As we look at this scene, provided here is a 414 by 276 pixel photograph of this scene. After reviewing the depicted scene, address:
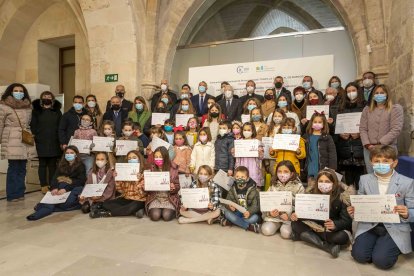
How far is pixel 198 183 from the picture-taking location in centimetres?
403

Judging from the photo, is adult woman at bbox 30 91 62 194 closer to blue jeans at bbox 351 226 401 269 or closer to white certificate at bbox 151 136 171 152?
white certificate at bbox 151 136 171 152

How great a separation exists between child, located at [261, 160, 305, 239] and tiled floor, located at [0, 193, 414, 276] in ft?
0.48

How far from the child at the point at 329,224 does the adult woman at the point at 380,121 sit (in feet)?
3.89

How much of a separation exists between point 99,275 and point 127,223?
1448mm

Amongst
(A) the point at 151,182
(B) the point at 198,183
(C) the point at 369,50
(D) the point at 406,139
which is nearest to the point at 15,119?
(A) the point at 151,182

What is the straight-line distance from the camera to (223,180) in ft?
13.3

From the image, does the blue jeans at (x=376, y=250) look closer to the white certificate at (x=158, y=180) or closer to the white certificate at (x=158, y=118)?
the white certificate at (x=158, y=180)

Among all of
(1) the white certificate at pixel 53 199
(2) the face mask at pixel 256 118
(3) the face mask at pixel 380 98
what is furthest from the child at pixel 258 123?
(1) the white certificate at pixel 53 199

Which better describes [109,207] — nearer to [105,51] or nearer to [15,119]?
[15,119]

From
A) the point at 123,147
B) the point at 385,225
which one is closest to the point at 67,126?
the point at 123,147

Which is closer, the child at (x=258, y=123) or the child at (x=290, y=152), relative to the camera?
the child at (x=290, y=152)

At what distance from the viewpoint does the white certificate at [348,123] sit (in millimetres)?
4290

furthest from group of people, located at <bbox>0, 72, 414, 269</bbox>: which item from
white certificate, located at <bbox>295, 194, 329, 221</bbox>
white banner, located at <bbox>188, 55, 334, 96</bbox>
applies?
white banner, located at <bbox>188, 55, 334, 96</bbox>

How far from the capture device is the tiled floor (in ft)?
8.34
